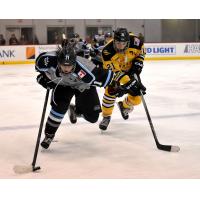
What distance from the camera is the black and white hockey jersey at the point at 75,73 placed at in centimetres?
277

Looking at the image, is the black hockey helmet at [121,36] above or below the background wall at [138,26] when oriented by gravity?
below

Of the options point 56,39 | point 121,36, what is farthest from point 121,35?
point 56,39

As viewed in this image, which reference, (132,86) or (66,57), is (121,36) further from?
(66,57)

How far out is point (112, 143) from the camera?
10.5ft

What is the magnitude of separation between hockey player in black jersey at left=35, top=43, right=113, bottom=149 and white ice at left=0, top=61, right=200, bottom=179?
0.28 meters

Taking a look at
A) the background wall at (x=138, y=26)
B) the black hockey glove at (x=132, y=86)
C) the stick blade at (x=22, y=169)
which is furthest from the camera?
the background wall at (x=138, y=26)

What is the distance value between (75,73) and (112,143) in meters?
0.71

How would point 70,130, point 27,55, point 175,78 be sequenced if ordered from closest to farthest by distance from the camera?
1. point 70,130
2. point 175,78
3. point 27,55

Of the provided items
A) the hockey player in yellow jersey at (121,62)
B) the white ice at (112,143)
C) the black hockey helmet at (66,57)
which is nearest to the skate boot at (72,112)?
the white ice at (112,143)

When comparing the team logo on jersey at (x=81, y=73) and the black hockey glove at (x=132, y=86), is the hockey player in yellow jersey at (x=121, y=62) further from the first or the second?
the team logo on jersey at (x=81, y=73)
